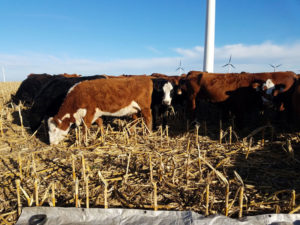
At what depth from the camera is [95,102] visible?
6.67 m

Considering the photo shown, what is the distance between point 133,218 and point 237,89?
6.50m

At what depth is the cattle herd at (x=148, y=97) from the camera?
259 inches

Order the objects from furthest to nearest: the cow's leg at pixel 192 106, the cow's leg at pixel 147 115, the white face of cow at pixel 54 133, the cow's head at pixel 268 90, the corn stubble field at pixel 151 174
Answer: the cow's leg at pixel 192 106, the cow's leg at pixel 147 115, the cow's head at pixel 268 90, the white face of cow at pixel 54 133, the corn stubble field at pixel 151 174

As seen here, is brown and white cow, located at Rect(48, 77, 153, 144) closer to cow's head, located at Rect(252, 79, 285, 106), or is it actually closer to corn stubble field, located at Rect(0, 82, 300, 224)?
corn stubble field, located at Rect(0, 82, 300, 224)

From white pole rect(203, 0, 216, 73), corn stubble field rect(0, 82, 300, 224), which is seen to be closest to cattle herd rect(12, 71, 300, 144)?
corn stubble field rect(0, 82, 300, 224)

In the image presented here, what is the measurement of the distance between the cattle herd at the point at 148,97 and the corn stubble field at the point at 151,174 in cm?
70

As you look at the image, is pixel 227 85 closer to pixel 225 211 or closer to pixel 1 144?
pixel 225 211

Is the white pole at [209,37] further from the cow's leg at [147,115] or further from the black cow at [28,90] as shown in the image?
the cow's leg at [147,115]

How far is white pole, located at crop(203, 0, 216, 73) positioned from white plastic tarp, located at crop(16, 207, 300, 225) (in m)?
19.9

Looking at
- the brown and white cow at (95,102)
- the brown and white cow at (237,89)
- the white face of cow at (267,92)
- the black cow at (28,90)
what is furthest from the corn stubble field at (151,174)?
the black cow at (28,90)

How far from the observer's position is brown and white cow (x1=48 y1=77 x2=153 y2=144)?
21.5 feet

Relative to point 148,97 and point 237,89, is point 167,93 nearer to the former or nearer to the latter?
point 148,97

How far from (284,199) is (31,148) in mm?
6454

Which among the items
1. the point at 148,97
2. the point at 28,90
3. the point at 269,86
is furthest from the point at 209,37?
Answer: the point at 28,90
